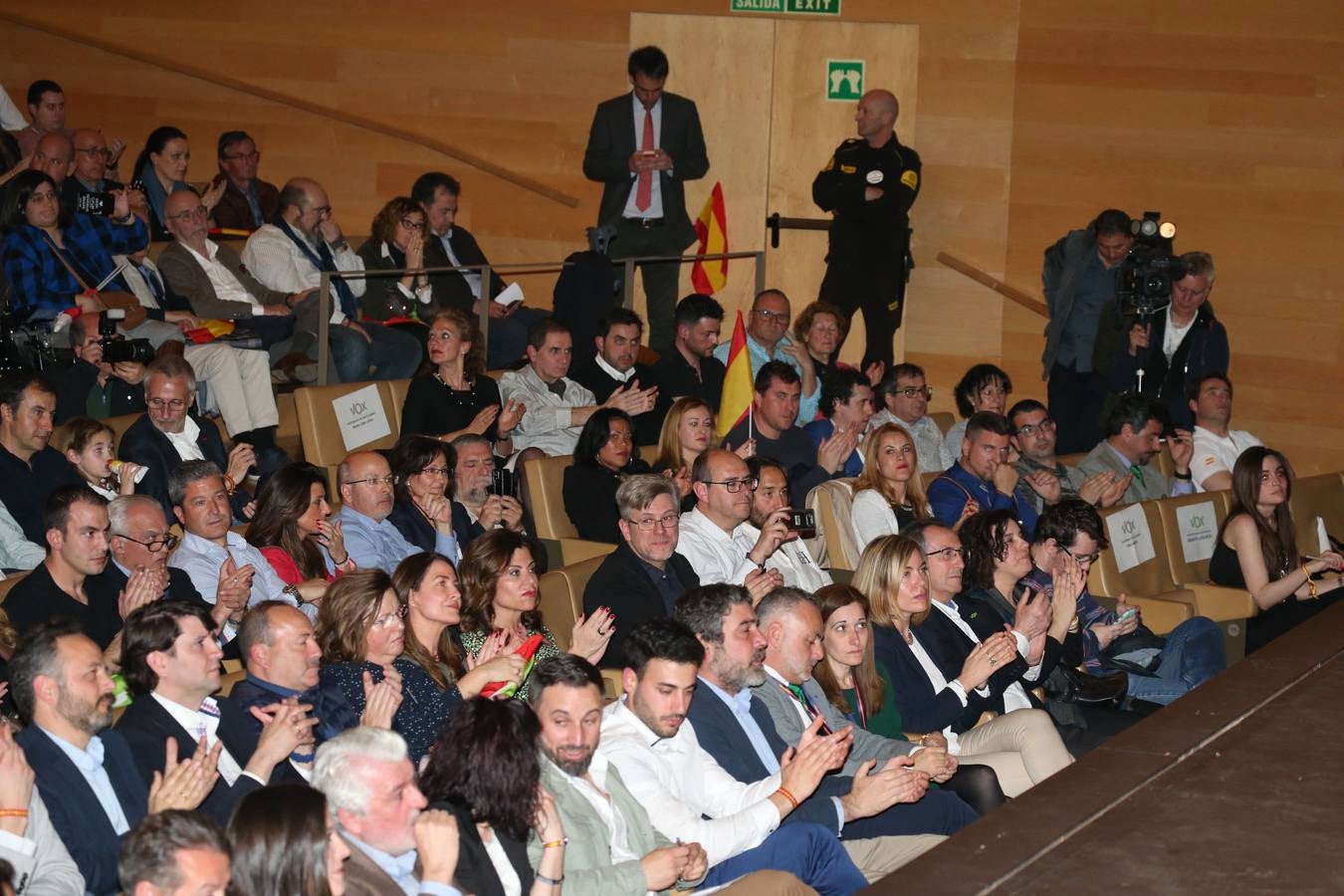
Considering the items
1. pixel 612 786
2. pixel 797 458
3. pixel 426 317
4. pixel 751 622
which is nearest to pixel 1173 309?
pixel 797 458

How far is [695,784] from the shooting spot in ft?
12.4

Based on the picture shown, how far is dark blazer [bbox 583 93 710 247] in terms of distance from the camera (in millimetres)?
8281

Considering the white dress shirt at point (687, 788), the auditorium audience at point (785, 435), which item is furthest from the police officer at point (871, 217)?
the white dress shirt at point (687, 788)

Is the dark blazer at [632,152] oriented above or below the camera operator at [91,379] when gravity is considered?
above

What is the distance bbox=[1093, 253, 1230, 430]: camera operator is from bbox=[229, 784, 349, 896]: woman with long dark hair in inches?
227

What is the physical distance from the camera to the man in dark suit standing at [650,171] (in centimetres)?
826

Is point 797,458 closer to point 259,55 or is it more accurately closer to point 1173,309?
point 1173,309

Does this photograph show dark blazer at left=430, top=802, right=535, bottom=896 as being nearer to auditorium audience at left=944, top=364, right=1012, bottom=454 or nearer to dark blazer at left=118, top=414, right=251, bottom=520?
dark blazer at left=118, top=414, right=251, bottom=520

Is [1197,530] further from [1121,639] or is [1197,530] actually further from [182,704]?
[182,704]

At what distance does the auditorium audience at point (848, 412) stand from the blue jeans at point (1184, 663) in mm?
1489

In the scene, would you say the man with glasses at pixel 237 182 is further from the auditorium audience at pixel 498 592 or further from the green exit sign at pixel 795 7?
the auditorium audience at pixel 498 592

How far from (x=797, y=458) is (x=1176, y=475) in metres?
1.85

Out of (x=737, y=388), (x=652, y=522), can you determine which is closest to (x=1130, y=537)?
(x=737, y=388)

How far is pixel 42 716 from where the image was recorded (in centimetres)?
324
